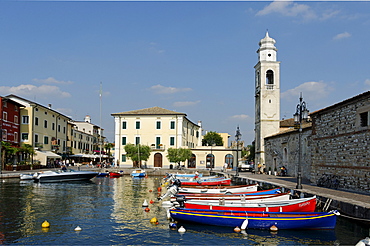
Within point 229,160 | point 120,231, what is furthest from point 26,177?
point 229,160

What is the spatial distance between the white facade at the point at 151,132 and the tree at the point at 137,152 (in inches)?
153

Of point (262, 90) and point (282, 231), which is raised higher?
point (262, 90)

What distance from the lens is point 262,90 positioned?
162ft

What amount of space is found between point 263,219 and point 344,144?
10.9 m

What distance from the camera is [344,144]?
75.3 feet

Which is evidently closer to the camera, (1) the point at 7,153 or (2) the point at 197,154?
(1) the point at 7,153

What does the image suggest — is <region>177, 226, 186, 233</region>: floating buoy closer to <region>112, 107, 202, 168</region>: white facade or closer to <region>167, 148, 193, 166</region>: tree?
<region>167, 148, 193, 166</region>: tree

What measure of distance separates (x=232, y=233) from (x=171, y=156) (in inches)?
1832

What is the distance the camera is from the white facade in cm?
6494

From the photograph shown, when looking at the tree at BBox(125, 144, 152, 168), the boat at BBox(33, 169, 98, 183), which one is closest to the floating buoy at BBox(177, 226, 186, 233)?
the boat at BBox(33, 169, 98, 183)

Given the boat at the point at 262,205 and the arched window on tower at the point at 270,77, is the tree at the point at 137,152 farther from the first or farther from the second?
the boat at the point at 262,205

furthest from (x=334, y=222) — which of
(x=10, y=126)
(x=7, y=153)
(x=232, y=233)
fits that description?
(x=10, y=126)

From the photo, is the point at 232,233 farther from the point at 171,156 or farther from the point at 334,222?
the point at 171,156

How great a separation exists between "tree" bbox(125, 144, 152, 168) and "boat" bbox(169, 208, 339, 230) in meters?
44.1
